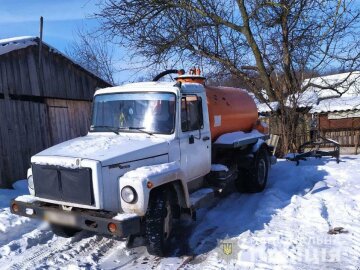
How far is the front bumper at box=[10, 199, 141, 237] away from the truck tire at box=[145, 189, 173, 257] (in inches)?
10.5

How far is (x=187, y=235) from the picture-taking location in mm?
6004

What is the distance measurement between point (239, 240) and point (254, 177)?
291cm

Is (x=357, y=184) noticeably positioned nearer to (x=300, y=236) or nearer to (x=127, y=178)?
(x=300, y=236)

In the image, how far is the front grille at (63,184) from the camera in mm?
4707

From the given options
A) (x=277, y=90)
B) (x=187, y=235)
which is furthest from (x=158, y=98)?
(x=277, y=90)

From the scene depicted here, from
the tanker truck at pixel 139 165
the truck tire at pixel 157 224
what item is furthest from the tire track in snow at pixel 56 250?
the truck tire at pixel 157 224

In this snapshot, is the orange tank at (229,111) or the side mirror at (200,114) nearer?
the side mirror at (200,114)

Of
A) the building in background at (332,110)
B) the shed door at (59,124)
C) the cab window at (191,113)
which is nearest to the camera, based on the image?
the cab window at (191,113)

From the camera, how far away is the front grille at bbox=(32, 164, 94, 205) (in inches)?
185

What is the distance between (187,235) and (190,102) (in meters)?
2.03

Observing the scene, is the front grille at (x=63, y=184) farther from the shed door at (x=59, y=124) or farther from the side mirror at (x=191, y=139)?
the shed door at (x=59, y=124)

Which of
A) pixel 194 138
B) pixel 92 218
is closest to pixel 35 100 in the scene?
pixel 194 138

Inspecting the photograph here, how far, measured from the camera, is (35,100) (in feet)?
35.4

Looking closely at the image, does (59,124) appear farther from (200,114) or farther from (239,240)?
(239,240)
